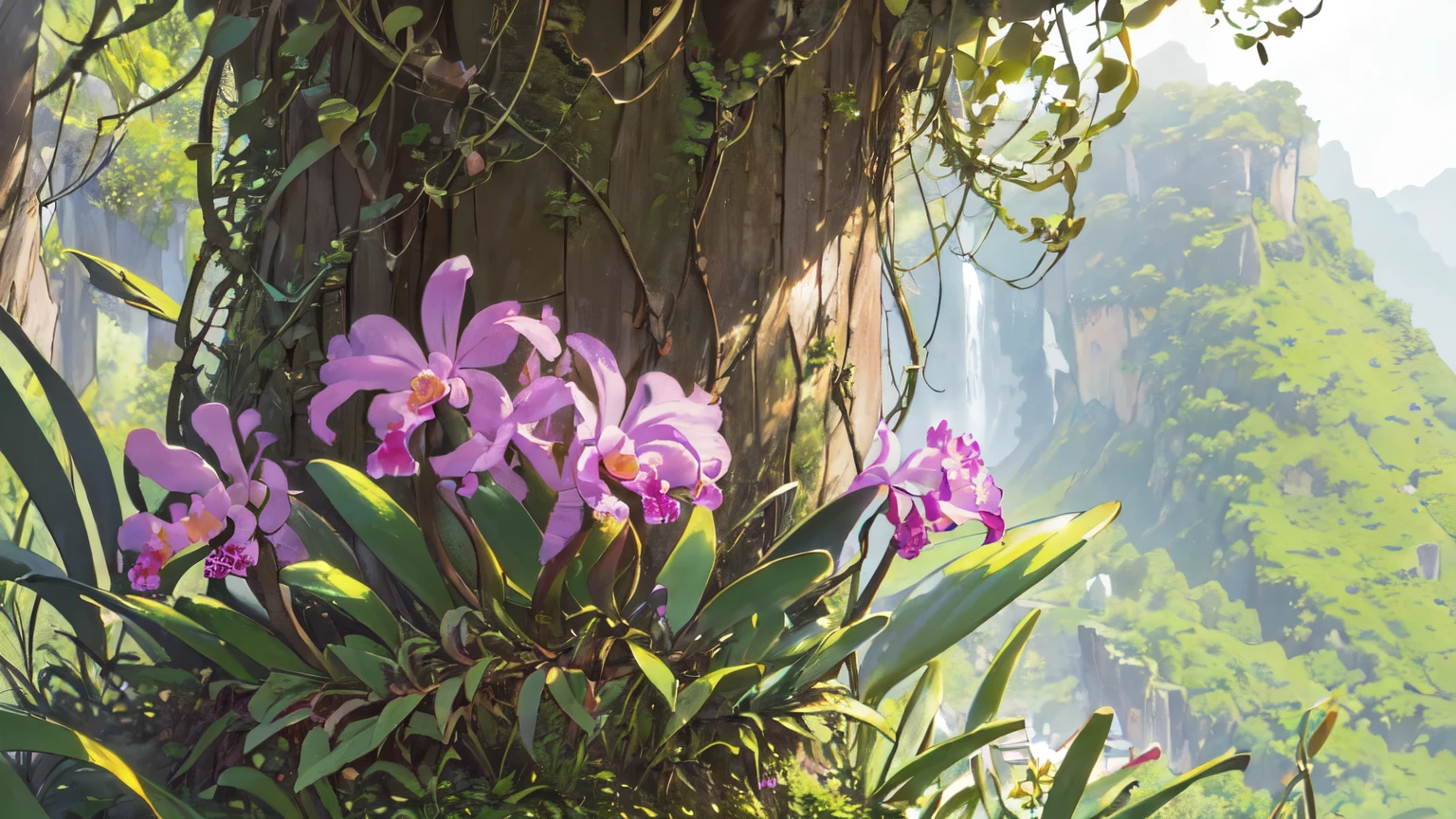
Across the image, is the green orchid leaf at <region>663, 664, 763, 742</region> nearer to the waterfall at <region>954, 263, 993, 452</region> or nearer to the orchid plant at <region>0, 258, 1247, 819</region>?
the orchid plant at <region>0, 258, 1247, 819</region>

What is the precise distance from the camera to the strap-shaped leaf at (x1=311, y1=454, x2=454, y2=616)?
0.65 meters

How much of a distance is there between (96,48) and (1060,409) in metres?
24.6

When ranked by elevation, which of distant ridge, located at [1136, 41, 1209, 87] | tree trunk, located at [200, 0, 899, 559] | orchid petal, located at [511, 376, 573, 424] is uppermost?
distant ridge, located at [1136, 41, 1209, 87]

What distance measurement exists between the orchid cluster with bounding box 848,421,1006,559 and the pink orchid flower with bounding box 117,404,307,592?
49cm

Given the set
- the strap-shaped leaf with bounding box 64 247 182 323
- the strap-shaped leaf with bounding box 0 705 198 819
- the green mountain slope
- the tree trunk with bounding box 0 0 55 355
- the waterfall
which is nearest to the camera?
the strap-shaped leaf with bounding box 0 705 198 819

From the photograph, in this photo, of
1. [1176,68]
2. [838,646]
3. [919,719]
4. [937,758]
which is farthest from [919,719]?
[1176,68]

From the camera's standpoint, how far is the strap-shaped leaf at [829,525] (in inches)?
29.2

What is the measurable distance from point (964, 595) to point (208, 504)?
65 cm

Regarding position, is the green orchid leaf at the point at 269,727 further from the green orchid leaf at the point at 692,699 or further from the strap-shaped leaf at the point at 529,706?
the green orchid leaf at the point at 692,699

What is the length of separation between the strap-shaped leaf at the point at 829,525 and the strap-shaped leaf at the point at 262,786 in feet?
1.44

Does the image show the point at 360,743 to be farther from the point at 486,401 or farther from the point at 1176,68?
the point at 1176,68

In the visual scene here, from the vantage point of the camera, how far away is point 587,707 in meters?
0.63

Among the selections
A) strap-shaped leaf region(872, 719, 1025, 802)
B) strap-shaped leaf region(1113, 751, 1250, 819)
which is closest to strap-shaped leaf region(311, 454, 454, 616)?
strap-shaped leaf region(872, 719, 1025, 802)

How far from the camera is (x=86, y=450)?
0.78 meters
